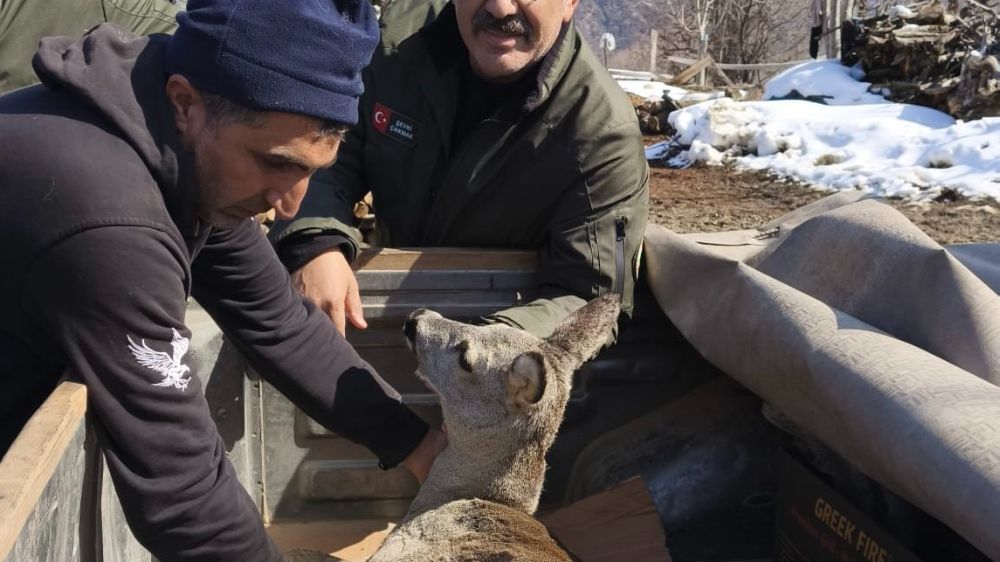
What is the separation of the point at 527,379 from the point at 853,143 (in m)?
9.45

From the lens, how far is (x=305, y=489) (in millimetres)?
4309

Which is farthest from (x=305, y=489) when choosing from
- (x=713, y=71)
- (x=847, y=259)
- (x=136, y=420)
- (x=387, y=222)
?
(x=713, y=71)

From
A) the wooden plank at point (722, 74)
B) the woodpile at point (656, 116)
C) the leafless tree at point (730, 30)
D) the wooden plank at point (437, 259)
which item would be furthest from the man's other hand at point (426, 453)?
the leafless tree at point (730, 30)

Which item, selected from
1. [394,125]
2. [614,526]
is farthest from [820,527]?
[394,125]

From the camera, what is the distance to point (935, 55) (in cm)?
1492

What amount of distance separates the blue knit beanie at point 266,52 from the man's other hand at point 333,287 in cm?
146

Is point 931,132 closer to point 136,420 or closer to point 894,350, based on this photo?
point 894,350

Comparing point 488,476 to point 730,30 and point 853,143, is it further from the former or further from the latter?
point 730,30

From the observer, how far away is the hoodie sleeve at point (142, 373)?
226 centimetres

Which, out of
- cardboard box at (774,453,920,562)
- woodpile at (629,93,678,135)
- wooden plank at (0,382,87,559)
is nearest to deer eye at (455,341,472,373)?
cardboard box at (774,453,920,562)

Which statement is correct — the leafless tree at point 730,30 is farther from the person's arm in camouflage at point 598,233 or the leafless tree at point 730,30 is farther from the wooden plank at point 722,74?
the person's arm in camouflage at point 598,233

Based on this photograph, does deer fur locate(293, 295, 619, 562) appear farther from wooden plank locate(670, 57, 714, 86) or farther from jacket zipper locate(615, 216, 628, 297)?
wooden plank locate(670, 57, 714, 86)

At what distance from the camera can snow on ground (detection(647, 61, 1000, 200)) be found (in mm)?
10023

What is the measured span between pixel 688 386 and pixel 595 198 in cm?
91
